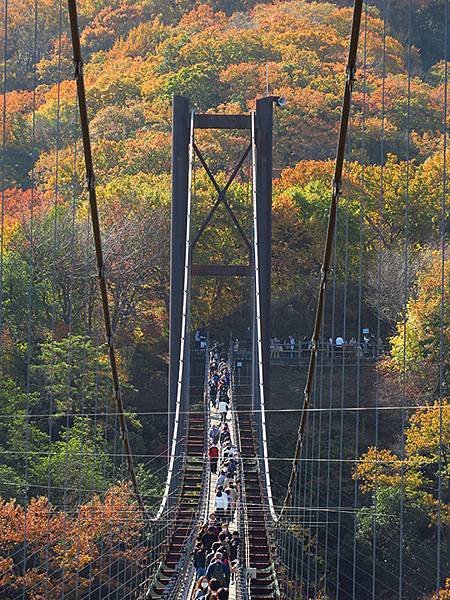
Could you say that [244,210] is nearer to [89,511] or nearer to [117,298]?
[117,298]

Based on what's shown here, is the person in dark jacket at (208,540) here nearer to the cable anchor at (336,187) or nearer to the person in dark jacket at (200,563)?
the person in dark jacket at (200,563)

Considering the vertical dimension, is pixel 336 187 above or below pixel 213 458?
above

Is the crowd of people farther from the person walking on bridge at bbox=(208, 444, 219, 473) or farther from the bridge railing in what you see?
the bridge railing

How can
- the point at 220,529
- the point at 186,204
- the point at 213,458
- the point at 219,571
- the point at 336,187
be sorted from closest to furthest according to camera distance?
the point at 219,571 < the point at 336,187 < the point at 220,529 < the point at 213,458 < the point at 186,204

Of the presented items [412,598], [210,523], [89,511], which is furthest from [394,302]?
[210,523]

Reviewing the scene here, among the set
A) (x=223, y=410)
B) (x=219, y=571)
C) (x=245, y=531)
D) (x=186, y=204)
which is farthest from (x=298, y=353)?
(x=219, y=571)

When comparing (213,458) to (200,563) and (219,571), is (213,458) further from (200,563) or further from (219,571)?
(219,571)

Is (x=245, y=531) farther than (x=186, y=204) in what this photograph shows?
No
